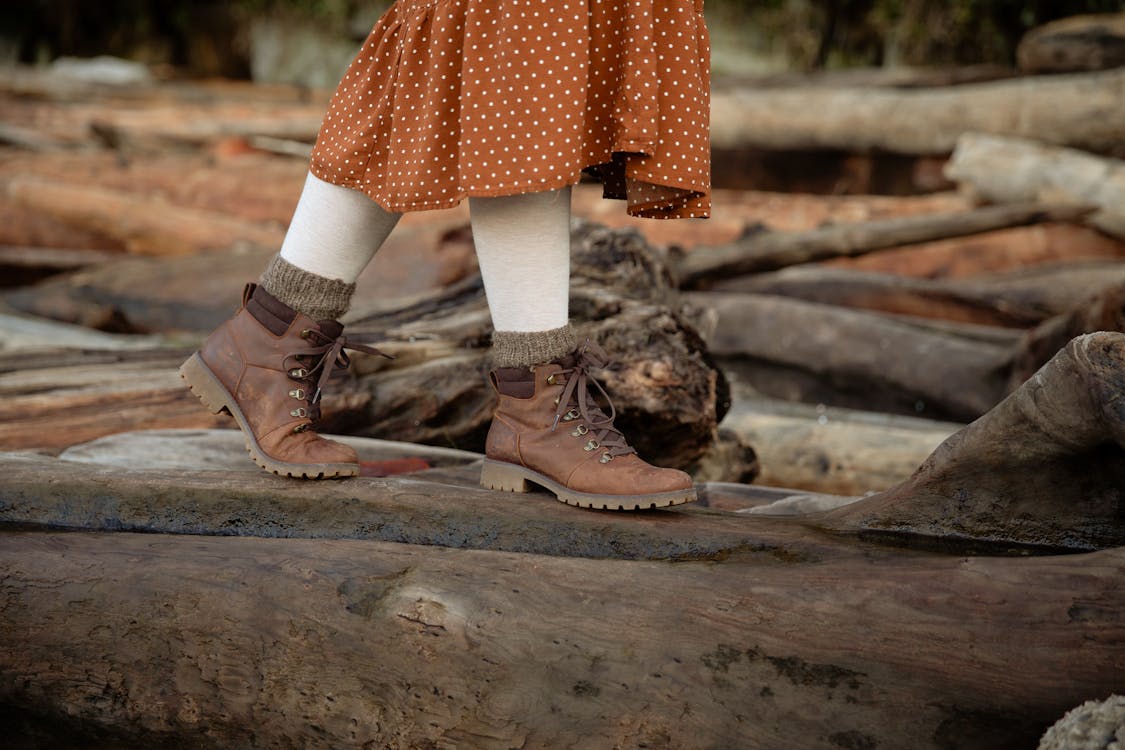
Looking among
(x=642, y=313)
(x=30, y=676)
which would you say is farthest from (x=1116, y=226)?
(x=30, y=676)

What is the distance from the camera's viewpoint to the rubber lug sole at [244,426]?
202 centimetres

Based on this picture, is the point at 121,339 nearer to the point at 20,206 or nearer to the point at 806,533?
the point at 20,206

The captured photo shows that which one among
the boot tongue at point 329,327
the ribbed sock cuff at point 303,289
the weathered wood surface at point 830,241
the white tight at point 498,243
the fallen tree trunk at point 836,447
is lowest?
the fallen tree trunk at point 836,447

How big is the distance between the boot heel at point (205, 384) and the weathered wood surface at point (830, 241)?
3.53 m

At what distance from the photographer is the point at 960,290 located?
5176 mm

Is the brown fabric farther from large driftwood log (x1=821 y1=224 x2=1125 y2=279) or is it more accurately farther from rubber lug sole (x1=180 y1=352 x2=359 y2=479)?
large driftwood log (x1=821 y1=224 x2=1125 y2=279)

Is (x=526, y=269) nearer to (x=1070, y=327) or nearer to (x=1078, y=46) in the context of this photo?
(x=1070, y=327)

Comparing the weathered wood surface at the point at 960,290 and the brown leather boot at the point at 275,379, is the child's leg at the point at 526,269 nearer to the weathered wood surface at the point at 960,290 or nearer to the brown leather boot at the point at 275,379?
the brown leather boot at the point at 275,379

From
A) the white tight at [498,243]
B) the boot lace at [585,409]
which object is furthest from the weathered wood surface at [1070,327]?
the white tight at [498,243]

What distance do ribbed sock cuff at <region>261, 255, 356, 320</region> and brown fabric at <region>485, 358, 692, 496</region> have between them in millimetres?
349

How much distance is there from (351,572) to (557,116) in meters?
0.80

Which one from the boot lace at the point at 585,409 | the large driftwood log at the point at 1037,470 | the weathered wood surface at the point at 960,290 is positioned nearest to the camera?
the large driftwood log at the point at 1037,470

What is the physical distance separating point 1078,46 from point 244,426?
688cm

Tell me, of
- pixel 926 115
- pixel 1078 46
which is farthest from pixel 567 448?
pixel 1078 46
